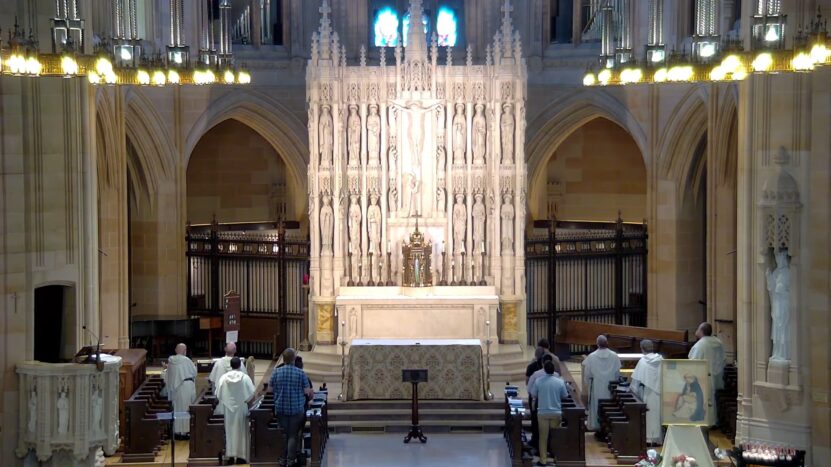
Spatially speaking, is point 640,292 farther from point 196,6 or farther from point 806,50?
point 806,50

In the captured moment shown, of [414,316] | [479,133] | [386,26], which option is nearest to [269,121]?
[386,26]

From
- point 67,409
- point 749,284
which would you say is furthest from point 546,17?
point 67,409

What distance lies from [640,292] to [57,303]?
1211cm

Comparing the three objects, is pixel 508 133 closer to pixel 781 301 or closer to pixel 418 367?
pixel 418 367

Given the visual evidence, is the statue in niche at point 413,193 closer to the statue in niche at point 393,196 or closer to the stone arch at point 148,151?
the statue in niche at point 393,196

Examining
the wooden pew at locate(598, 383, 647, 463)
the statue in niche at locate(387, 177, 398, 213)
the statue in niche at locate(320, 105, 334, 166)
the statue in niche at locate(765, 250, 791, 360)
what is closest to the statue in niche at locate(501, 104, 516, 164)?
the statue in niche at locate(387, 177, 398, 213)

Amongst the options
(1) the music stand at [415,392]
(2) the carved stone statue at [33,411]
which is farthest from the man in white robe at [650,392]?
(2) the carved stone statue at [33,411]

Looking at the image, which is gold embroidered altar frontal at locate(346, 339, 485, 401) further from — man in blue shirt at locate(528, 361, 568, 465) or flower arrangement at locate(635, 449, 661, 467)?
flower arrangement at locate(635, 449, 661, 467)

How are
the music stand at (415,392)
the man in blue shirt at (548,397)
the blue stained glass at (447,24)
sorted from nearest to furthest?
the man in blue shirt at (548,397) < the music stand at (415,392) < the blue stained glass at (447,24)

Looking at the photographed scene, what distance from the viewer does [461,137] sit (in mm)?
22328

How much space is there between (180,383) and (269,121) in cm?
887

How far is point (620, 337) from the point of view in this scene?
896 inches

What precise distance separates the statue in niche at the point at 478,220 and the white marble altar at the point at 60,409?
26.0ft

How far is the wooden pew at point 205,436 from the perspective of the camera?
17.3 meters
